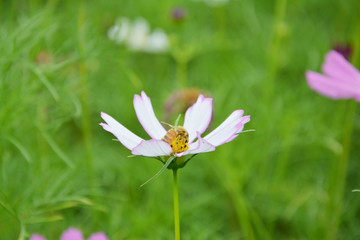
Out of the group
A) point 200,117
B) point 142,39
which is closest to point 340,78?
point 200,117

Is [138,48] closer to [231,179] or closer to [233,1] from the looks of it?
[233,1]

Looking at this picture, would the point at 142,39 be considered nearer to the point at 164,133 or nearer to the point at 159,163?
the point at 159,163

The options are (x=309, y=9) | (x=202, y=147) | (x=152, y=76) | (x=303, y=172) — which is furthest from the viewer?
(x=309, y=9)

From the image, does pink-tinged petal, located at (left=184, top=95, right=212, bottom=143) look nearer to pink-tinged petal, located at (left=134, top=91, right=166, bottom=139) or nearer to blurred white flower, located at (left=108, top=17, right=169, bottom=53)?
pink-tinged petal, located at (left=134, top=91, right=166, bottom=139)

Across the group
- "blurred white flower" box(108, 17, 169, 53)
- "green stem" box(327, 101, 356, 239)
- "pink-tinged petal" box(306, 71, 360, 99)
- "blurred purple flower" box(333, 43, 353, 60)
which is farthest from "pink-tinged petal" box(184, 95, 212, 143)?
"blurred white flower" box(108, 17, 169, 53)

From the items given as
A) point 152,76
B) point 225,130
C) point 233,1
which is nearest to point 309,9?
point 233,1

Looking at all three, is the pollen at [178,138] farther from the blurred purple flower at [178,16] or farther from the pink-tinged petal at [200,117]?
the blurred purple flower at [178,16]

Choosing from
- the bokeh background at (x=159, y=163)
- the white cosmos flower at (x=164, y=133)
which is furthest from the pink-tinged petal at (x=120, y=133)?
the bokeh background at (x=159, y=163)
